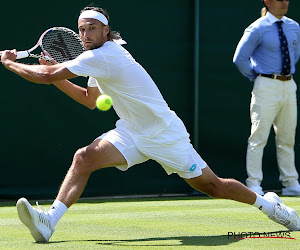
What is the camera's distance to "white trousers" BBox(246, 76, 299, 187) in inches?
327

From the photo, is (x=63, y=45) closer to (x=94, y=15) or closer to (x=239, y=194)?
(x=94, y=15)

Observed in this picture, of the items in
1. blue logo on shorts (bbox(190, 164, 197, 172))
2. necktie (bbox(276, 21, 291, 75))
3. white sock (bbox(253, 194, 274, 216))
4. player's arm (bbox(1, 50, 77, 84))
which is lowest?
white sock (bbox(253, 194, 274, 216))

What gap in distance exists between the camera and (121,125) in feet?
17.2

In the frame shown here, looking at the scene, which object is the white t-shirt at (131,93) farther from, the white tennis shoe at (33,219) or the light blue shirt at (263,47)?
the light blue shirt at (263,47)

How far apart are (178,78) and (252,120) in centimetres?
101

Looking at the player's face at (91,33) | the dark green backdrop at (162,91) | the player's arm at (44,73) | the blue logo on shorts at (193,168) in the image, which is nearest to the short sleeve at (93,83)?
the player's face at (91,33)

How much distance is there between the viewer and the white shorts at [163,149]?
5145mm

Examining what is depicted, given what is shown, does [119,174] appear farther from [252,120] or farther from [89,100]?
[89,100]

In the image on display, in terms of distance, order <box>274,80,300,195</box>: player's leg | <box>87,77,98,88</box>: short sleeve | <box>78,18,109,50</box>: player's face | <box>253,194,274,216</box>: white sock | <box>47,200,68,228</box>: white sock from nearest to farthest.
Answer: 1. <box>47,200,68,228</box>: white sock
2. <box>78,18,109,50</box>: player's face
3. <box>253,194,274,216</box>: white sock
4. <box>87,77,98,88</box>: short sleeve
5. <box>274,80,300,195</box>: player's leg

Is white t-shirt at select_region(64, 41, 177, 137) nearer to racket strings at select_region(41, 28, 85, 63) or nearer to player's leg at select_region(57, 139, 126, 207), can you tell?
player's leg at select_region(57, 139, 126, 207)

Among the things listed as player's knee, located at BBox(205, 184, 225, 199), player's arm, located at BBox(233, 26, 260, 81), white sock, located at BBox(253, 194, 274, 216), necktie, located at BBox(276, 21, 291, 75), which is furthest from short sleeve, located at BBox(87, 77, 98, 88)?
necktie, located at BBox(276, 21, 291, 75)

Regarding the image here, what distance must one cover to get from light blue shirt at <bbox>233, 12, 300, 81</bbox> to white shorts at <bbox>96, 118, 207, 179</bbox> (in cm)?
325

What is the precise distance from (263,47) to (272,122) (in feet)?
2.70

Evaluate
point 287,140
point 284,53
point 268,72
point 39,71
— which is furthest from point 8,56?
point 287,140
